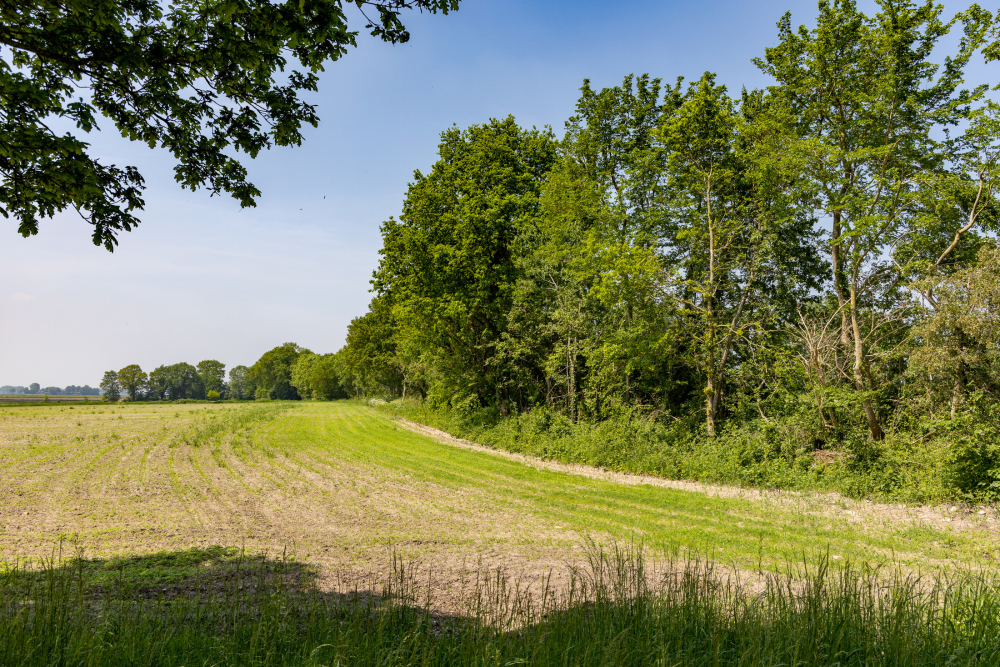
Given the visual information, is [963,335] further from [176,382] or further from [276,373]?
[176,382]

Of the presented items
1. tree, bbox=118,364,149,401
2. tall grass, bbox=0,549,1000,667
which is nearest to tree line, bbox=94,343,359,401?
tree, bbox=118,364,149,401

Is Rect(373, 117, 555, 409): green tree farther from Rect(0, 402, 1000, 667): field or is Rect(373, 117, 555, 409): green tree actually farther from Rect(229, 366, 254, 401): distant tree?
Rect(229, 366, 254, 401): distant tree

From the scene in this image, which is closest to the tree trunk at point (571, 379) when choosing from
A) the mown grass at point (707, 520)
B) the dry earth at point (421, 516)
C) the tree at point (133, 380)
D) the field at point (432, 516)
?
the dry earth at point (421, 516)

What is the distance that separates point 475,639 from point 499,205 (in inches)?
921

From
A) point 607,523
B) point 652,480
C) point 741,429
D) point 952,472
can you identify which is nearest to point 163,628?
point 607,523

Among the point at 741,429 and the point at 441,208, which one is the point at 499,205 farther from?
the point at 741,429

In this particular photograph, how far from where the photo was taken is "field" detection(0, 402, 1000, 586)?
8.14 metres

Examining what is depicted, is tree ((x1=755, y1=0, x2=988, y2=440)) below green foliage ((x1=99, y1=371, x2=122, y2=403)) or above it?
above

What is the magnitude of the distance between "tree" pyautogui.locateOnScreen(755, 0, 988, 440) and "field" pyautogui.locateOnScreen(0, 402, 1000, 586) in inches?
199

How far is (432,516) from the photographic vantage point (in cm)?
1094

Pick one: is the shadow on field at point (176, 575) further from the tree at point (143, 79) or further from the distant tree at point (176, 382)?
the distant tree at point (176, 382)

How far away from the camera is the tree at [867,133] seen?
14.0 m

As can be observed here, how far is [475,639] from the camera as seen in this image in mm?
4238

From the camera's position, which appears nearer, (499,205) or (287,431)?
(499,205)
